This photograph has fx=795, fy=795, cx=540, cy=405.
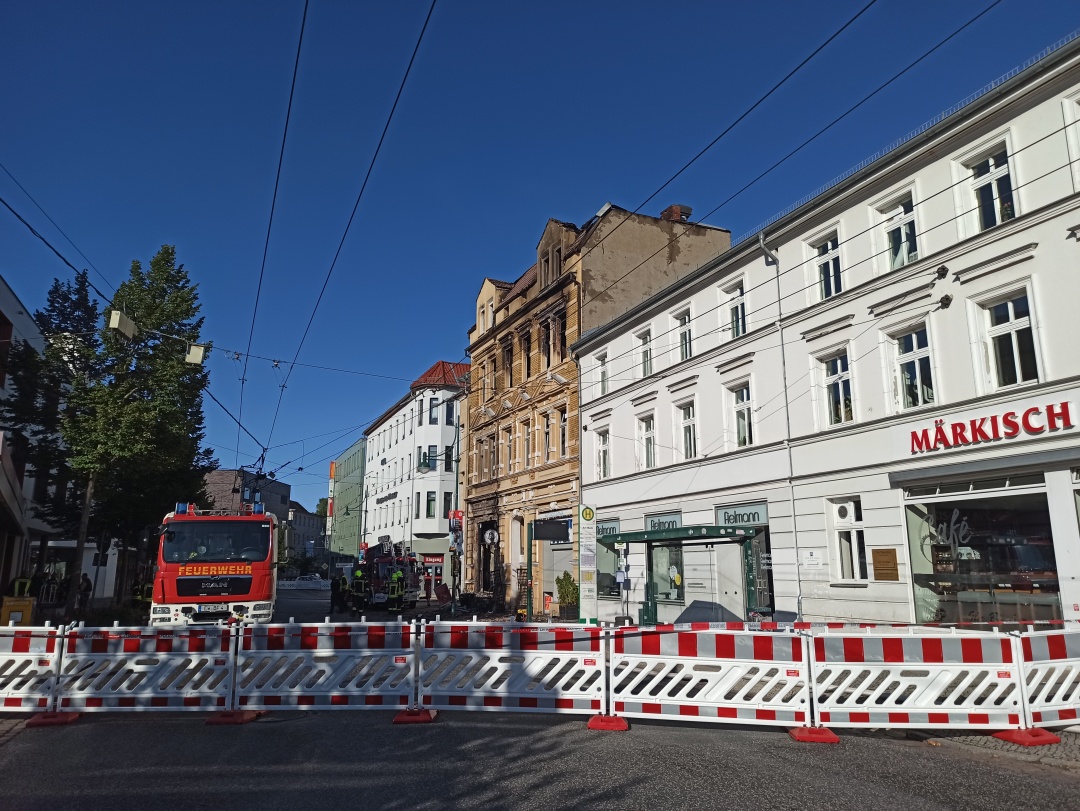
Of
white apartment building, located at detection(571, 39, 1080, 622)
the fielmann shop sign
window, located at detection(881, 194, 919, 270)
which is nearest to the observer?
the fielmann shop sign

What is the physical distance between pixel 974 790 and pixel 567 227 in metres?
26.8

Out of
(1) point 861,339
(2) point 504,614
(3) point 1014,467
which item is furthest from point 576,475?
(3) point 1014,467

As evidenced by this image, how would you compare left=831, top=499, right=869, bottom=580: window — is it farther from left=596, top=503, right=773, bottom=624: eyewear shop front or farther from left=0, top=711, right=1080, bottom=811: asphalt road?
left=0, top=711, right=1080, bottom=811: asphalt road

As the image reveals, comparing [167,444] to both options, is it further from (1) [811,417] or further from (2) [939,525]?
(2) [939,525]

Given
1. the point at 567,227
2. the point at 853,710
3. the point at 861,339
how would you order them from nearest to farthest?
1. the point at 853,710
2. the point at 861,339
3. the point at 567,227

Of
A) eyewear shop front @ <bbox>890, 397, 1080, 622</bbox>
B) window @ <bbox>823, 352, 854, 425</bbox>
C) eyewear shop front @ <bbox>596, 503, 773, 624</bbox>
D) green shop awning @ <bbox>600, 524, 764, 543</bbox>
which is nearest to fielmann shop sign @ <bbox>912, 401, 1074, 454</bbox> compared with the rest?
eyewear shop front @ <bbox>890, 397, 1080, 622</bbox>

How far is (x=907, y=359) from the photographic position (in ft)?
52.5

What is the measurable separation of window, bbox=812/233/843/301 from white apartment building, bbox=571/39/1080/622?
0.33 ft

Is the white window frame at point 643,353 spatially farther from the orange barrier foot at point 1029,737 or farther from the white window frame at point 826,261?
the orange barrier foot at point 1029,737

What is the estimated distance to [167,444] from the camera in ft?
70.4

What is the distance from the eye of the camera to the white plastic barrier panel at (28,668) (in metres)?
9.07

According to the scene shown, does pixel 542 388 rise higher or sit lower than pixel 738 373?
higher

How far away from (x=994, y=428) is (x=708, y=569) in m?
7.31

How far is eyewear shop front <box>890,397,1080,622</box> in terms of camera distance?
506 inches
